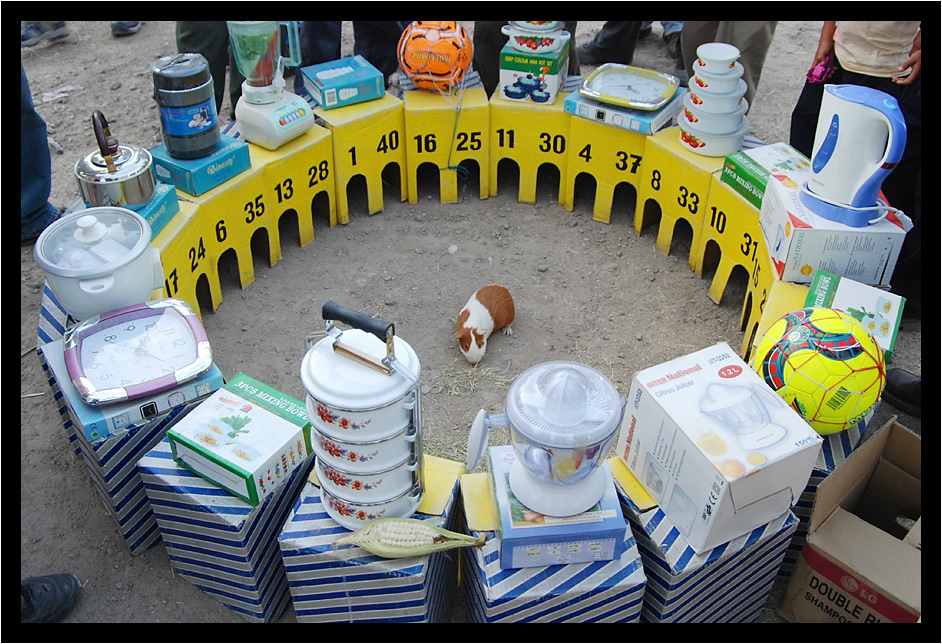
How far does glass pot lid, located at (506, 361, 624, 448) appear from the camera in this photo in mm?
2250

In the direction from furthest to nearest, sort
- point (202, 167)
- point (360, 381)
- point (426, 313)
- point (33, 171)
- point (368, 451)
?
point (33, 171) → point (426, 313) → point (202, 167) → point (368, 451) → point (360, 381)

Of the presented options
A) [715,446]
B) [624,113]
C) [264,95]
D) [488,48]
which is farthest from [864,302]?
[488,48]

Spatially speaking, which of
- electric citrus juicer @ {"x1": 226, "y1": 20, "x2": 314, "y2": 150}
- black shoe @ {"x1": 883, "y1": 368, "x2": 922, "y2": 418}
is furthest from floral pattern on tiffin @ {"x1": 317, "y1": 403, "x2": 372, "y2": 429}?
black shoe @ {"x1": 883, "y1": 368, "x2": 922, "y2": 418}

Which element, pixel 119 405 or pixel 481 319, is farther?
pixel 481 319

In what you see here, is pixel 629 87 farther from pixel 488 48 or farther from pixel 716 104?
pixel 488 48

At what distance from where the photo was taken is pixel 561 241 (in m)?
4.82

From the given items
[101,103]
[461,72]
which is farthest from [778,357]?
[101,103]

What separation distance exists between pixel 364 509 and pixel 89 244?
5.00 feet

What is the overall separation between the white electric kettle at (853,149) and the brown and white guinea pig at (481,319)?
1.51m

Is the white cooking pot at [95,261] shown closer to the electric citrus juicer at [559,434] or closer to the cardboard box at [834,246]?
the electric citrus juicer at [559,434]

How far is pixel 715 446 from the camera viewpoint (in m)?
2.34

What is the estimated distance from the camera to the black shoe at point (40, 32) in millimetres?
6879

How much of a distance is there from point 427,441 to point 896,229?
2199 mm

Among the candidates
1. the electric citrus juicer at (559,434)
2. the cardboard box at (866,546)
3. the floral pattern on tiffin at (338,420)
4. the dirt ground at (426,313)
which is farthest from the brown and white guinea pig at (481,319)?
the cardboard box at (866,546)
